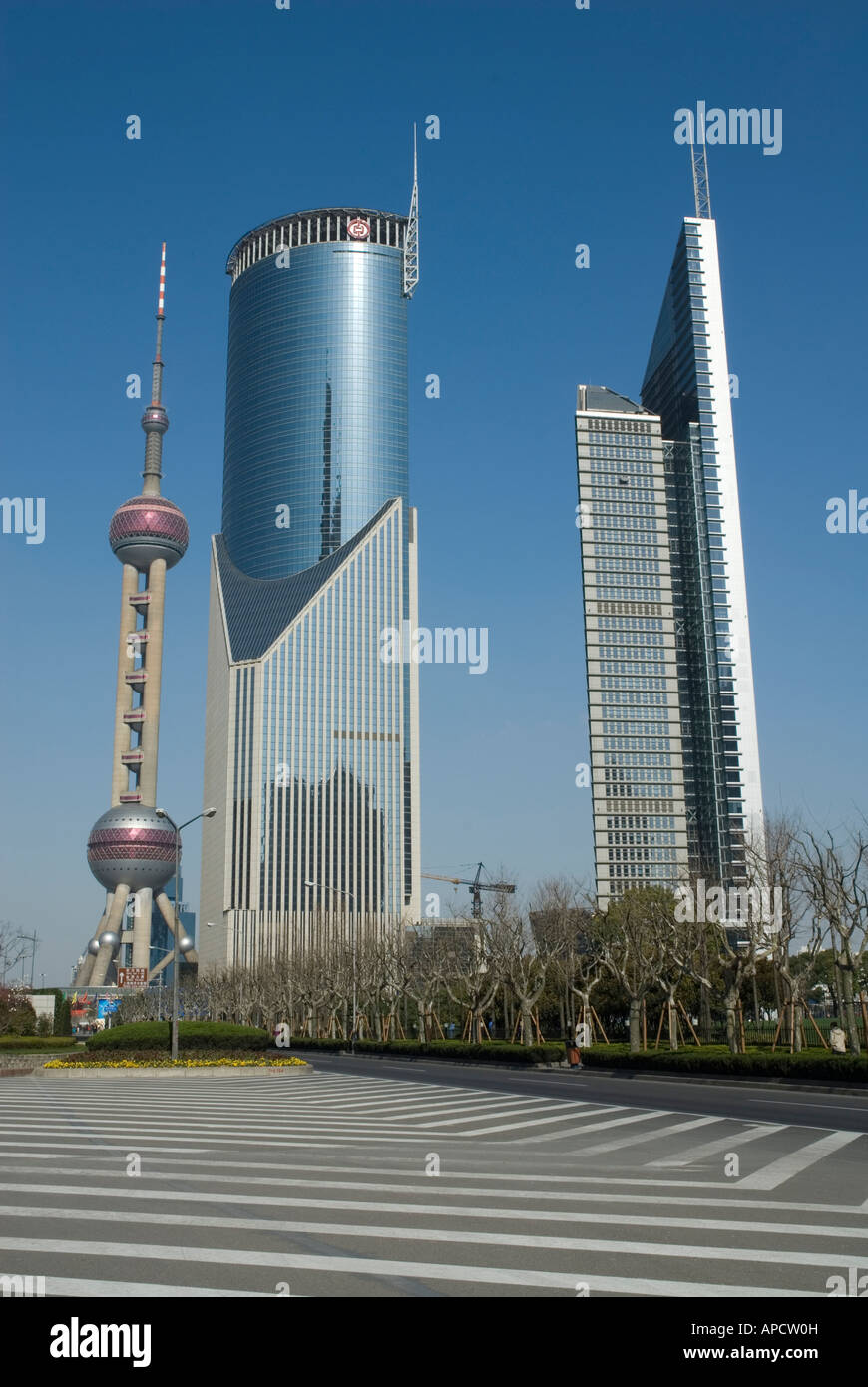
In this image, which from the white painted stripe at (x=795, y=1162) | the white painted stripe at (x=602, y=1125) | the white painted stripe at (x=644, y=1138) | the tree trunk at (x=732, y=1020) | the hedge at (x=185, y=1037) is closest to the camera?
the white painted stripe at (x=795, y=1162)

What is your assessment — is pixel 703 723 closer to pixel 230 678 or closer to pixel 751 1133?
pixel 230 678

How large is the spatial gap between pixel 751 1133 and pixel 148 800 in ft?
537

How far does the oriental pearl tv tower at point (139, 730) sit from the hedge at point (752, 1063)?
137023mm

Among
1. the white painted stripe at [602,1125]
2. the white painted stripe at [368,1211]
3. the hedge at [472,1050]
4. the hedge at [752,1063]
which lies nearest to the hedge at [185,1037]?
the hedge at [472,1050]

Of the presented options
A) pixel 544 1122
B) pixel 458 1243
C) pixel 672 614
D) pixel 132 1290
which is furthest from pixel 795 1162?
pixel 672 614

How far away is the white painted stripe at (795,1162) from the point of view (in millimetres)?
13438

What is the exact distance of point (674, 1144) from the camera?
17.7 metres

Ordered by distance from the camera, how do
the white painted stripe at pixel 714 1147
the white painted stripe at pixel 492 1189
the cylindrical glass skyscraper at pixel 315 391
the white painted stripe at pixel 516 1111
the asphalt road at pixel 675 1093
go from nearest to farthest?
the white painted stripe at pixel 492 1189, the white painted stripe at pixel 714 1147, the white painted stripe at pixel 516 1111, the asphalt road at pixel 675 1093, the cylindrical glass skyscraper at pixel 315 391

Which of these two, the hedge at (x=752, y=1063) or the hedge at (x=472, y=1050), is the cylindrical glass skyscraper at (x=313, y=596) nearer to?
the hedge at (x=472, y=1050)

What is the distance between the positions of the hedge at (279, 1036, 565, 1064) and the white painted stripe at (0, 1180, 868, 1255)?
36.9 meters

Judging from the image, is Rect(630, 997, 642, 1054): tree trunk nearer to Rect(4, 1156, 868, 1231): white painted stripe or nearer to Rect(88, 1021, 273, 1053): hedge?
Rect(88, 1021, 273, 1053): hedge

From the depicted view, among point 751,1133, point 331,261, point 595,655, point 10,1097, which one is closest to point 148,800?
point 595,655

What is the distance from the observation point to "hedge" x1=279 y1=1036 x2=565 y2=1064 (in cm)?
4725

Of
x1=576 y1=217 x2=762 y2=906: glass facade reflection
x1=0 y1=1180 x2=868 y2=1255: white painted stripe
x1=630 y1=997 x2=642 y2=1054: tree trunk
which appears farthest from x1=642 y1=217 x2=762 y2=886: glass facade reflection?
x1=0 y1=1180 x2=868 y2=1255: white painted stripe
